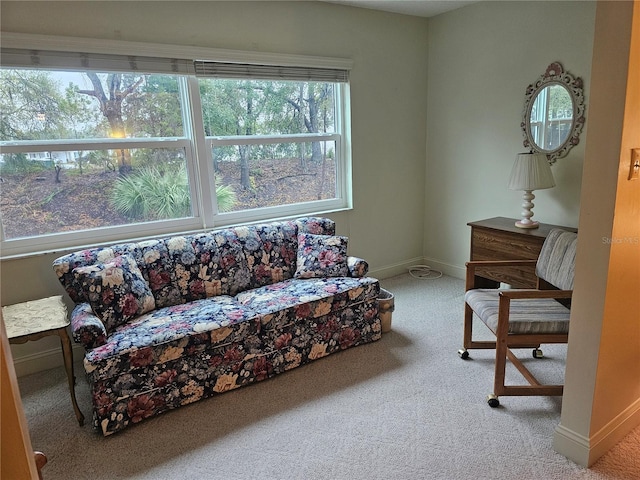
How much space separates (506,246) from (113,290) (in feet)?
9.10

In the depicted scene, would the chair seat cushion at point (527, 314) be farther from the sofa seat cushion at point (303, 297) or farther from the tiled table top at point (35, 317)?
the tiled table top at point (35, 317)

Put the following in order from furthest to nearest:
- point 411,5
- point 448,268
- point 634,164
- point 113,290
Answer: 1. point 448,268
2. point 411,5
3. point 113,290
4. point 634,164

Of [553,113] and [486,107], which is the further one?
[486,107]

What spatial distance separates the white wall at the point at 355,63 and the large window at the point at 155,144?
6.0 inches

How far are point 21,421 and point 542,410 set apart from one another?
2301 millimetres

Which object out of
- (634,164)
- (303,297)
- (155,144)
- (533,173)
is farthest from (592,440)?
(155,144)

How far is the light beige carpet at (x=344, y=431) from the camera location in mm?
1896

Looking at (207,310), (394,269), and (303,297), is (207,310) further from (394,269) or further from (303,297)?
(394,269)

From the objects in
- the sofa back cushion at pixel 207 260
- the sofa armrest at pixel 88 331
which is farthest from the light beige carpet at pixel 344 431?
the sofa back cushion at pixel 207 260

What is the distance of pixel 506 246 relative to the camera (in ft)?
10.9

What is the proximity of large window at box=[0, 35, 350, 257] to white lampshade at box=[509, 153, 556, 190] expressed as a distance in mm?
1494

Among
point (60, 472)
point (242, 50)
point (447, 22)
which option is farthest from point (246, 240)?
point (447, 22)

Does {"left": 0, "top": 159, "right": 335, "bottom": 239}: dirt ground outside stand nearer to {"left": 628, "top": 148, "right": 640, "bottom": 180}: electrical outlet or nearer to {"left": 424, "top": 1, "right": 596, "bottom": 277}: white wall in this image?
{"left": 424, "top": 1, "right": 596, "bottom": 277}: white wall

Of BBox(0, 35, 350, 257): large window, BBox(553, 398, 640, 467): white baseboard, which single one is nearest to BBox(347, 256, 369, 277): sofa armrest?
BBox(0, 35, 350, 257): large window
